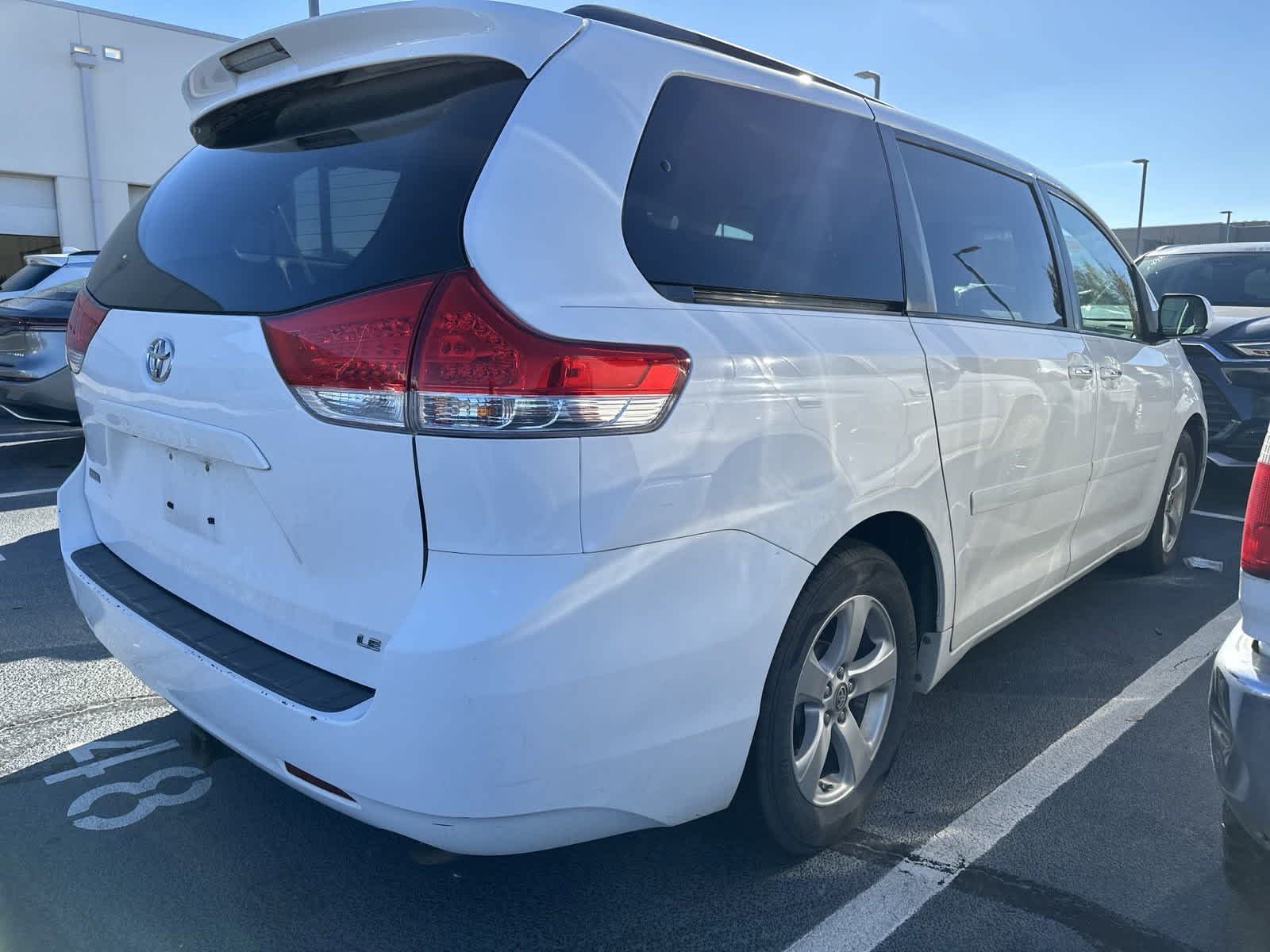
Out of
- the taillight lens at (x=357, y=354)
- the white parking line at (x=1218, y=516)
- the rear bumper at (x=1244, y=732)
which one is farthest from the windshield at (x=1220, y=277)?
the taillight lens at (x=357, y=354)

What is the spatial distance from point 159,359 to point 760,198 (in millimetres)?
1395

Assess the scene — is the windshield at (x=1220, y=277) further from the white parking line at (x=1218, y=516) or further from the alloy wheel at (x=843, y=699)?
the alloy wheel at (x=843, y=699)

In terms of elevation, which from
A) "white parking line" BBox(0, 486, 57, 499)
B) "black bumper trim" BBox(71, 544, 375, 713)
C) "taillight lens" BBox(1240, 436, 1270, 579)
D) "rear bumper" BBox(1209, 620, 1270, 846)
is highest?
"taillight lens" BBox(1240, 436, 1270, 579)

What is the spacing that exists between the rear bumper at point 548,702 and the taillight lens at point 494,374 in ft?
0.78

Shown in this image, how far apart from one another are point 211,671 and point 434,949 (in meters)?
0.76

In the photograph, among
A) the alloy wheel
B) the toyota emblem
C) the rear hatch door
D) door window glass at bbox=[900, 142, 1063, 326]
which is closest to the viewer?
the rear hatch door

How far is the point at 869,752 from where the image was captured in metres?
2.68

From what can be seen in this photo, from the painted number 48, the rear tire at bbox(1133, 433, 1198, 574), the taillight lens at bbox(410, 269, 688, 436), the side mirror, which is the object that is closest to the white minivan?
the taillight lens at bbox(410, 269, 688, 436)

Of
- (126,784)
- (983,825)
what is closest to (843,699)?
(983,825)

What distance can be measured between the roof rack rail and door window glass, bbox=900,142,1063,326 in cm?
51

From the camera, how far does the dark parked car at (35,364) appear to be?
7465 millimetres

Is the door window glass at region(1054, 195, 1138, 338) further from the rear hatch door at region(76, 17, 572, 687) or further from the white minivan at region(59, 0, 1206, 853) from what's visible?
the rear hatch door at region(76, 17, 572, 687)

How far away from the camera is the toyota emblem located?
7.36ft

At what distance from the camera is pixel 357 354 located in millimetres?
1851
